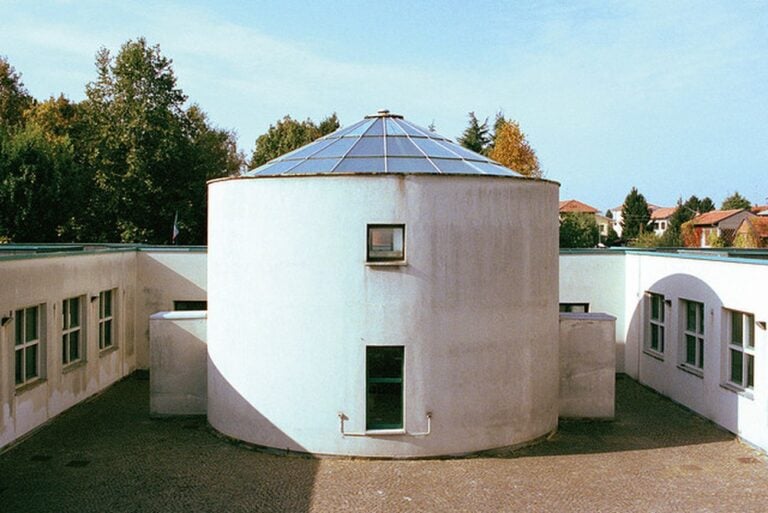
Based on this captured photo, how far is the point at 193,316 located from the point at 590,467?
9.09 metres

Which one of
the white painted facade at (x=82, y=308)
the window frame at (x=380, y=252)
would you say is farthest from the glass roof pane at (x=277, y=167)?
the white painted facade at (x=82, y=308)

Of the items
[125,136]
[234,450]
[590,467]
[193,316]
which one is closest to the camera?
[590,467]

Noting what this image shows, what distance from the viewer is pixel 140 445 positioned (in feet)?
46.6

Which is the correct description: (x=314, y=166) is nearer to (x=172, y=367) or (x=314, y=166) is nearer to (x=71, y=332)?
(x=172, y=367)

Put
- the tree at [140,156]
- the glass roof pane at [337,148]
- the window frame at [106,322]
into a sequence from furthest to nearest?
the tree at [140,156] → the window frame at [106,322] → the glass roof pane at [337,148]

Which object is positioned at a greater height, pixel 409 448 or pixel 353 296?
pixel 353 296

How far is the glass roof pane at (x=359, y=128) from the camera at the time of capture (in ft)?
53.0

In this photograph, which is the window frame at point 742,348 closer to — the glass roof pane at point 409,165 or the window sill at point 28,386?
the glass roof pane at point 409,165

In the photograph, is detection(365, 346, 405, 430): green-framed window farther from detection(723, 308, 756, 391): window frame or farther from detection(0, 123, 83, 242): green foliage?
detection(0, 123, 83, 242): green foliage

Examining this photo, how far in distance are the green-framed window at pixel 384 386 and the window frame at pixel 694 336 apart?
7.74 meters

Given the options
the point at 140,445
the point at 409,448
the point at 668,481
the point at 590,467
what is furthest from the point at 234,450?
the point at 668,481

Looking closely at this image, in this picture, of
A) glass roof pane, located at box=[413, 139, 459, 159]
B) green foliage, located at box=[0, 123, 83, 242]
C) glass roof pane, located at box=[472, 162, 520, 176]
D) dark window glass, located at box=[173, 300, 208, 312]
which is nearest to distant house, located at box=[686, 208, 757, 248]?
green foliage, located at box=[0, 123, 83, 242]

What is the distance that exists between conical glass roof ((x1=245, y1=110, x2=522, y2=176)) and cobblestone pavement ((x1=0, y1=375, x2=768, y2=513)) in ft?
17.8

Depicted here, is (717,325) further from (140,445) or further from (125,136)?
(125,136)
